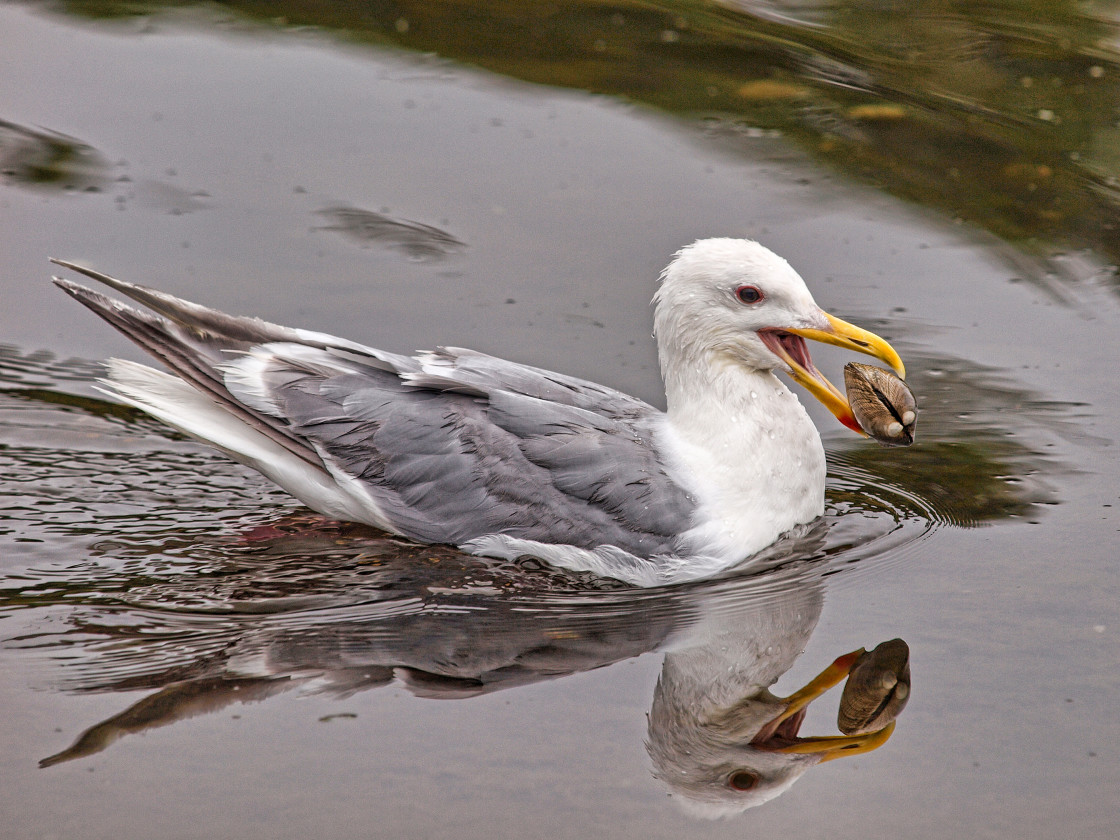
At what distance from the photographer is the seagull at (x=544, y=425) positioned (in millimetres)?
5969

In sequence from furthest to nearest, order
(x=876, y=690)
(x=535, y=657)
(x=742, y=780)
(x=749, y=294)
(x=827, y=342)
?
(x=749, y=294), (x=827, y=342), (x=535, y=657), (x=876, y=690), (x=742, y=780)

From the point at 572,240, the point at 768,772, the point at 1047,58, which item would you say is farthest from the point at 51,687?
the point at 1047,58

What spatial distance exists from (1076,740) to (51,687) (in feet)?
11.9

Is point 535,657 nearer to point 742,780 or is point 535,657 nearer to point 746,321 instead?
point 742,780

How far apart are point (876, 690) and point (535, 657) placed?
1272 mm

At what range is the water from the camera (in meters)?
4.62

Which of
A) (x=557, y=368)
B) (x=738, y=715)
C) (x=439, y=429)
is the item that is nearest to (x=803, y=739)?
(x=738, y=715)

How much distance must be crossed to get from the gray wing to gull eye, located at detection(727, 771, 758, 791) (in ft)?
4.59

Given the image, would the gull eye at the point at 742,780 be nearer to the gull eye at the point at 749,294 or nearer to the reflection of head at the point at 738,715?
the reflection of head at the point at 738,715

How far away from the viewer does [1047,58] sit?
1157 cm

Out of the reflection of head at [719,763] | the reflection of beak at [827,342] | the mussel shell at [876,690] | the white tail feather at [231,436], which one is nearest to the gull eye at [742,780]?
the reflection of head at [719,763]

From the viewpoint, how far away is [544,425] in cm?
606

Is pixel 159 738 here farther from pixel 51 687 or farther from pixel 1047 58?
pixel 1047 58

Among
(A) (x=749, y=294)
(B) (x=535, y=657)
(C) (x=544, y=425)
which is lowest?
(B) (x=535, y=657)
